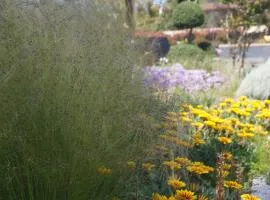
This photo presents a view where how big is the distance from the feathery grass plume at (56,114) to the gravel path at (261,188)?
1432 millimetres

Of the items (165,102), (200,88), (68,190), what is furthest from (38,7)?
(200,88)

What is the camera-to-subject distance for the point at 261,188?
13.1ft

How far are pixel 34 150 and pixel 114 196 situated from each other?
608mm

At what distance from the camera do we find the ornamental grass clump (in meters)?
2.87

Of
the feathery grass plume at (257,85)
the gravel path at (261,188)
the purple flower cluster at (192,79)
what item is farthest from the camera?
the purple flower cluster at (192,79)

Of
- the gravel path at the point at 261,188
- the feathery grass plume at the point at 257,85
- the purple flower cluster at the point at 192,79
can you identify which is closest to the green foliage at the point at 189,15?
the purple flower cluster at the point at 192,79

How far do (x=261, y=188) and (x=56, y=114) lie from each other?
2.15 m

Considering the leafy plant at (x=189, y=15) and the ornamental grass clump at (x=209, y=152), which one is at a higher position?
the leafy plant at (x=189, y=15)

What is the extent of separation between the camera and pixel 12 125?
232 centimetres

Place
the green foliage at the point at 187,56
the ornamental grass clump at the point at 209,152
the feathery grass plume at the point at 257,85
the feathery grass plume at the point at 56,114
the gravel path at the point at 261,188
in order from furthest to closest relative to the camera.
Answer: the green foliage at the point at 187,56, the feathery grass plume at the point at 257,85, the gravel path at the point at 261,188, the ornamental grass clump at the point at 209,152, the feathery grass plume at the point at 56,114

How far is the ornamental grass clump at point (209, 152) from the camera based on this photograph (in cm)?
287

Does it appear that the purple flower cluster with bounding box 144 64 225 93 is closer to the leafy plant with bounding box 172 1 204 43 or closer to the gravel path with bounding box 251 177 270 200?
the gravel path with bounding box 251 177 270 200

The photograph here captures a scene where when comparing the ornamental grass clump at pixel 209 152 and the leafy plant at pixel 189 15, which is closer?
the ornamental grass clump at pixel 209 152

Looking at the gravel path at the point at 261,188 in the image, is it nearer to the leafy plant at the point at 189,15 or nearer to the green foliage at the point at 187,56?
the green foliage at the point at 187,56
